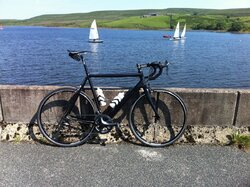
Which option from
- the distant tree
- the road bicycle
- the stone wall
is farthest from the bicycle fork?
the distant tree

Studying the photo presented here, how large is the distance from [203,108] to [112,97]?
66.2 inches

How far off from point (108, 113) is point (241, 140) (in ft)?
7.79

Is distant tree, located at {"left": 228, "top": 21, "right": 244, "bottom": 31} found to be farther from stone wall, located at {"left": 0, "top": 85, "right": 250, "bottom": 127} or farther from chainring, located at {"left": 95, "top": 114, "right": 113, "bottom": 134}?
chainring, located at {"left": 95, "top": 114, "right": 113, "bottom": 134}

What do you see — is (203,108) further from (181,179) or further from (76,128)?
(76,128)

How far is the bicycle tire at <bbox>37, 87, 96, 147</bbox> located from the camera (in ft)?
17.4

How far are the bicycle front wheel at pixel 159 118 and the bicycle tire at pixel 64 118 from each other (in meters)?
0.85

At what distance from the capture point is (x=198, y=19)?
198 m

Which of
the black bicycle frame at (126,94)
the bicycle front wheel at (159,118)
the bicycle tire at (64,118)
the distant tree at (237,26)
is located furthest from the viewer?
the distant tree at (237,26)

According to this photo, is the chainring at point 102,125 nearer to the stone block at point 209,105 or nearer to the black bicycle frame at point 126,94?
the black bicycle frame at point 126,94

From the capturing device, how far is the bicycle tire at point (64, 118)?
5.31 meters

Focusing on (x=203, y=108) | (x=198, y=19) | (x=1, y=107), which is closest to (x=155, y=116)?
(x=203, y=108)

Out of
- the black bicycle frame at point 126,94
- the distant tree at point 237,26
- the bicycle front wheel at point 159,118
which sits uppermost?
the black bicycle frame at point 126,94

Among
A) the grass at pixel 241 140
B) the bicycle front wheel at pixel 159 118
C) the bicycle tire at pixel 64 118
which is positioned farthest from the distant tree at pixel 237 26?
the bicycle tire at pixel 64 118

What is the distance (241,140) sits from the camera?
17.7 feet
